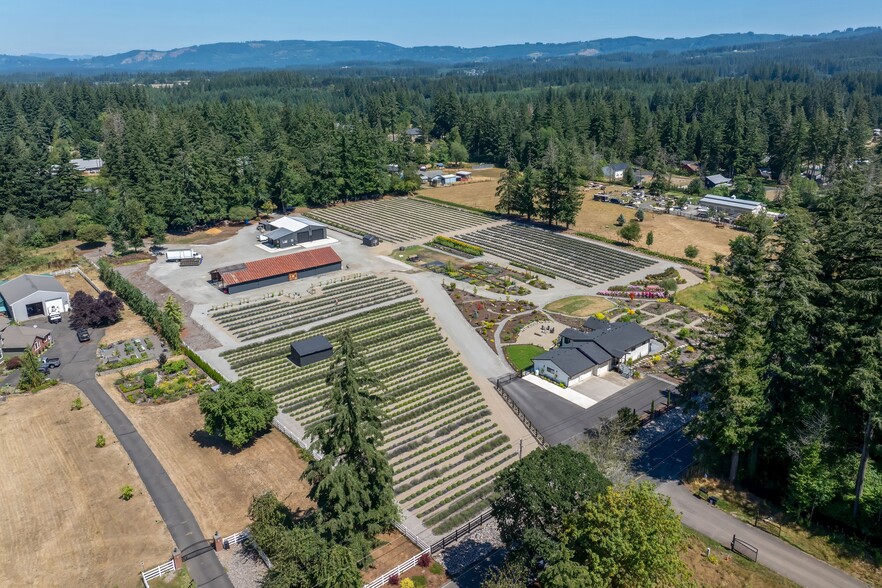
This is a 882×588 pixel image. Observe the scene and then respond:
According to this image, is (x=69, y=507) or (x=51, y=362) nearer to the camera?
(x=69, y=507)

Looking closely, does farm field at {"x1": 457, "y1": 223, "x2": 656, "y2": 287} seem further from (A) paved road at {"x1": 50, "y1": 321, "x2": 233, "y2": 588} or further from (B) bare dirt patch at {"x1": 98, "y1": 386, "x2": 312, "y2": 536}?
(A) paved road at {"x1": 50, "y1": 321, "x2": 233, "y2": 588}

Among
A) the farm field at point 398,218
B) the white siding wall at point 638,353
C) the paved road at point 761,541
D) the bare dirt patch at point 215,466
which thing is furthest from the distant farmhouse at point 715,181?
the bare dirt patch at point 215,466

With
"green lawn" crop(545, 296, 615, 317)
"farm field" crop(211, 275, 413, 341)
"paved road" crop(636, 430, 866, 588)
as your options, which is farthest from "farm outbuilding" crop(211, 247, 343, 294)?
"paved road" crop(636, 430, 866, 588)

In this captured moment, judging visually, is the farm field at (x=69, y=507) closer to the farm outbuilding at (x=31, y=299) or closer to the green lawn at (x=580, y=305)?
the farm outbuilding at (x=31, y=299)

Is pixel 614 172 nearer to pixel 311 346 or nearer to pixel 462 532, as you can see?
pixel 311 346

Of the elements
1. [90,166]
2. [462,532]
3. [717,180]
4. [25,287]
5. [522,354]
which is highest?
[90,166]

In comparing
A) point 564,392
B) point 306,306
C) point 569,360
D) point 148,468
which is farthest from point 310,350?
point 569,360

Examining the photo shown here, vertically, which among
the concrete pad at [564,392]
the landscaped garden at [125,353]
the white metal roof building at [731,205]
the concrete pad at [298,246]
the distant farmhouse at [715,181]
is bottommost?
the concrete pad at [564,392]

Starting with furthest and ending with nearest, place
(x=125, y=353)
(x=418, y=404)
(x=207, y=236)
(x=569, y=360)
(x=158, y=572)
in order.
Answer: (x=207, y=236) → (x=125, y=353) → (x=569, y=360) → (x=418, y=404) → (x=158, y=572)
